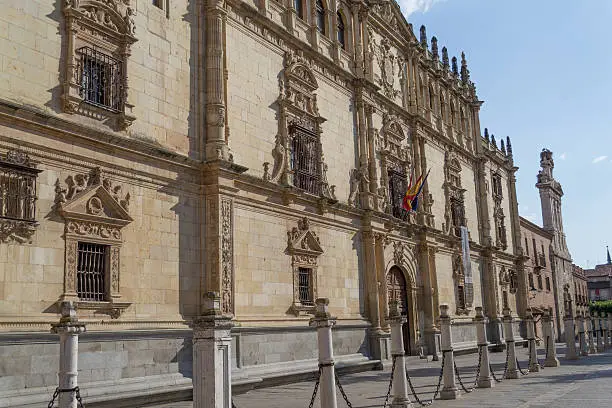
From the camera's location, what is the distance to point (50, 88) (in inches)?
447

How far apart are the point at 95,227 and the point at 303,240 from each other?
680cm

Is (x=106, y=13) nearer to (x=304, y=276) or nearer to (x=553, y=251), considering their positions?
(x=304, y=276)

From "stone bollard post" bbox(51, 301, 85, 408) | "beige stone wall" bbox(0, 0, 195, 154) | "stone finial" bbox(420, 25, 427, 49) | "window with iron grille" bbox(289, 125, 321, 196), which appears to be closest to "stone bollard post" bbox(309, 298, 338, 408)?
"stone bollard post" bbox(51, 301, 85, 408)

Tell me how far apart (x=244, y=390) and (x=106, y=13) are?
8.27 m

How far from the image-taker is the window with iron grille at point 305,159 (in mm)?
17828

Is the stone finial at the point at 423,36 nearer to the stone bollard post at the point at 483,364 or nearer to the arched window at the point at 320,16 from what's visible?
the arched window at the point at 320,16

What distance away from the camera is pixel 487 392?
13.5 metres

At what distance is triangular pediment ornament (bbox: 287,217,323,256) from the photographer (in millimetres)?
16875

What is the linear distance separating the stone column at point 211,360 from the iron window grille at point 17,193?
455 cm

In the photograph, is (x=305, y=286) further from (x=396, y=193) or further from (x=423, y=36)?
(x=423, y=36)

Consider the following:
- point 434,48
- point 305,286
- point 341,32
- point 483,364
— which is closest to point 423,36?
point 434,48

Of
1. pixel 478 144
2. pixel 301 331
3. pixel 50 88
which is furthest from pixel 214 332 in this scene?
pixel 478 144

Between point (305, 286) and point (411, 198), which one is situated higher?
point (411, 198)

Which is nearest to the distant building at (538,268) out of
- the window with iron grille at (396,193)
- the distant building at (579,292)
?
the distant building at (579,292)
